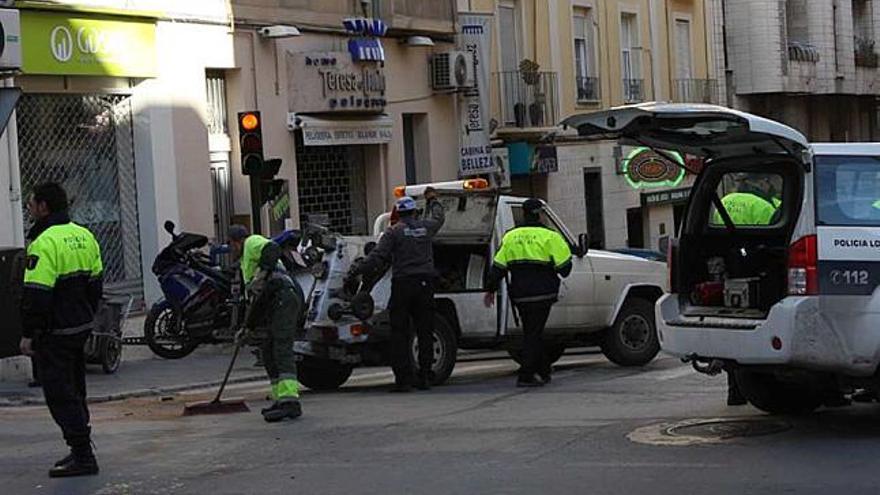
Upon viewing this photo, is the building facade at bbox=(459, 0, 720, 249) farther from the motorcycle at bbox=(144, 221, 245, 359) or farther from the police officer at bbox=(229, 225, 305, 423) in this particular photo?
the police officer at bbox=(229, 225, 305, 423)

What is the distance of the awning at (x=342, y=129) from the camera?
23.4 meters

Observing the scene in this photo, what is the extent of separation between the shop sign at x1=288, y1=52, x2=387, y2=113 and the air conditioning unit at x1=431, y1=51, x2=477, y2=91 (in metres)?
2.50

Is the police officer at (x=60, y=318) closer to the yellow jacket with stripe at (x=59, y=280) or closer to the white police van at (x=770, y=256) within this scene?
the yellow jacket with stripe at (x=59, y=280)

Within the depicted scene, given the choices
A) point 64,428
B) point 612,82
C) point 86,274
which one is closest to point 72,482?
point 64,428

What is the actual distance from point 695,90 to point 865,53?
8.48 metres

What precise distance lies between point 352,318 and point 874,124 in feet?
110

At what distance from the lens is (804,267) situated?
10141 mm

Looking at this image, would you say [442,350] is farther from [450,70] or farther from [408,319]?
[450,70]

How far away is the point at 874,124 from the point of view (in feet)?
149

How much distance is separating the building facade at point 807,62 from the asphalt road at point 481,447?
2442cm

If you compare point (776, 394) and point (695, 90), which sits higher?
point (695, 90)

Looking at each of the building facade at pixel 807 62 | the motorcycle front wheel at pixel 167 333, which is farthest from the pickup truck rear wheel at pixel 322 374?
the building facade at pixel 807 62

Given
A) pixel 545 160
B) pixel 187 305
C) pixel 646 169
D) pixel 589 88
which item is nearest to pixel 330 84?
pixel 187 305

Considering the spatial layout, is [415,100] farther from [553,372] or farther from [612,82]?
[553,372]
